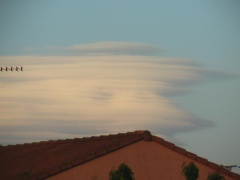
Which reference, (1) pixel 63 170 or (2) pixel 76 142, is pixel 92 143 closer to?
(2) pixel 76 142

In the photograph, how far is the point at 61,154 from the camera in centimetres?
5166

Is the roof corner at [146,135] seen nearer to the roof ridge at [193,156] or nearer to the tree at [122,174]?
the roof ridge at [193,156]

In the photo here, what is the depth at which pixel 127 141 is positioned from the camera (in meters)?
45.5

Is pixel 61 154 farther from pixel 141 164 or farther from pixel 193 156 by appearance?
pixel 193 156

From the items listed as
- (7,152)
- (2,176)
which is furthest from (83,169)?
(7,152)

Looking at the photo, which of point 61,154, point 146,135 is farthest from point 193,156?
point 61,154

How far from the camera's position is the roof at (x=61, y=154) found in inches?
1780

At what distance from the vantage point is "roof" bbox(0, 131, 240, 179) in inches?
1780

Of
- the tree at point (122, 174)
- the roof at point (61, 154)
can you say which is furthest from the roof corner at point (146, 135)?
the tree at point (122, 174)

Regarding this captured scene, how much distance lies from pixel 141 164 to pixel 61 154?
290 inches

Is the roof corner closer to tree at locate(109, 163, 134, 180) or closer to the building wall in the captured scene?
the building wall

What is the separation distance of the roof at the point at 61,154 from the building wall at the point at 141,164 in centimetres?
22

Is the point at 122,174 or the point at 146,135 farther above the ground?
the point at 146,135

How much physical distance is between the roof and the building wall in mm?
225
